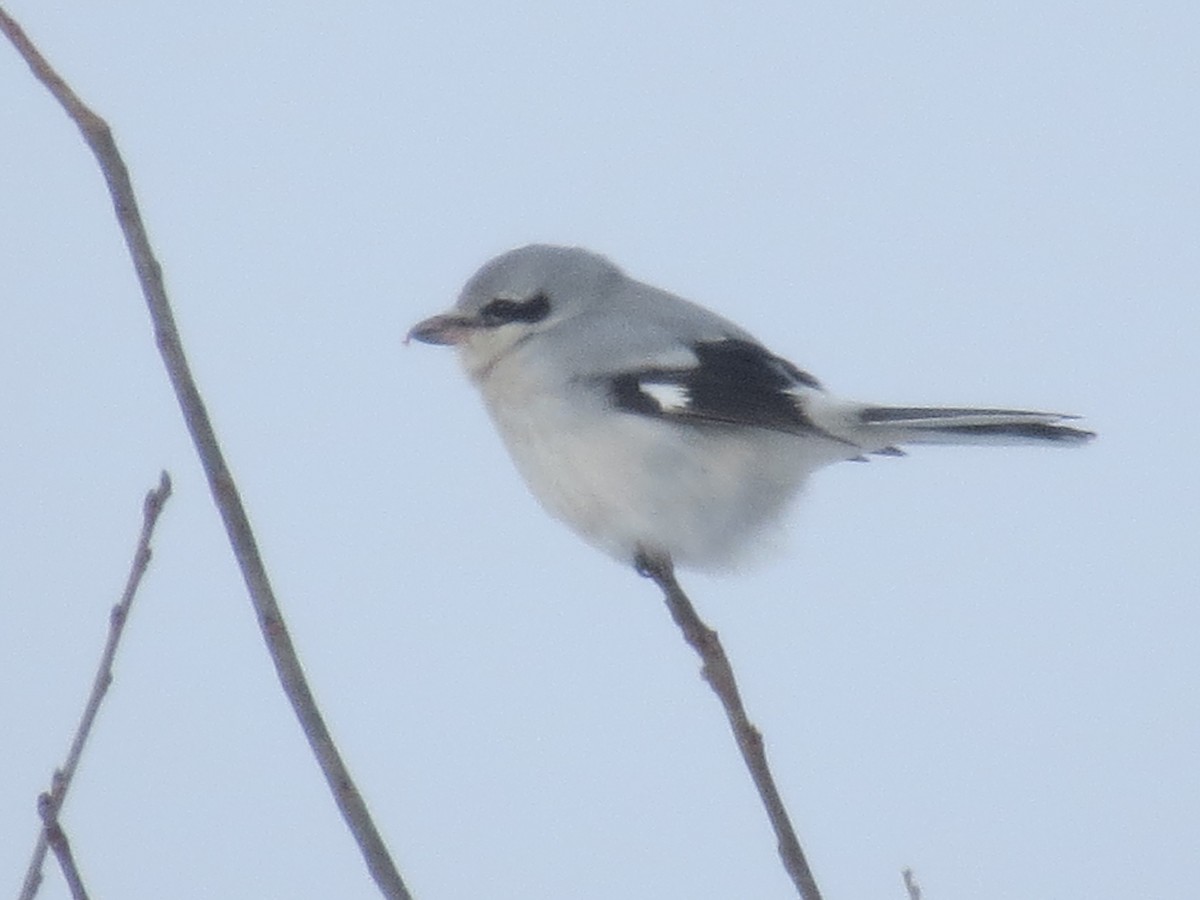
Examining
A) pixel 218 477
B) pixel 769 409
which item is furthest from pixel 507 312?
pixel 218 477

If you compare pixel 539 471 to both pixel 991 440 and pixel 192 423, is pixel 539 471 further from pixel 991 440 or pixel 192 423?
pixel 192 423

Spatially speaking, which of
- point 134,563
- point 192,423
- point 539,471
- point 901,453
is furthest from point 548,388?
point 192,423

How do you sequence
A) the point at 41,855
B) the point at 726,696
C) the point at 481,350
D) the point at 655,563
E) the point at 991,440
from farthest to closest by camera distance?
the point at 481,350
the point at 991,440
the point at 655,563
the point at 726,696
the point at 41,855

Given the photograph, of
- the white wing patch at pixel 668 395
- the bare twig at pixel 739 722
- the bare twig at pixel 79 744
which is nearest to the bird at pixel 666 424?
the white wing patch at pixel 668 395

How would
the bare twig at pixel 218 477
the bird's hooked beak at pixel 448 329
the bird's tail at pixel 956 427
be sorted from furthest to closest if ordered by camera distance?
the bird's hooked beak at pixel 448 329 < the bird's tail at pixel 956 427 < the bare twig at pixel 218 477

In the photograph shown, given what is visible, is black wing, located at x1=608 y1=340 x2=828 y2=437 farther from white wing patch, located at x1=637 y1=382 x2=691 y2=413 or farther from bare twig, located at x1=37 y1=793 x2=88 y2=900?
bare twig, located at x1=37 y1=793 x2=88 y2=900

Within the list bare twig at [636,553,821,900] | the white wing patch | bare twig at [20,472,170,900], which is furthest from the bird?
bare twig at [20,472,170,900]

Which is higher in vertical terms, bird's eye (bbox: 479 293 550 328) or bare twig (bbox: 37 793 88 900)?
bird's eye (bbox: 479 293 550 328)

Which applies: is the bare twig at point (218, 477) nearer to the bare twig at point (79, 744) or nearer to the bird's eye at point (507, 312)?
the bare twig at point (79, 744)
